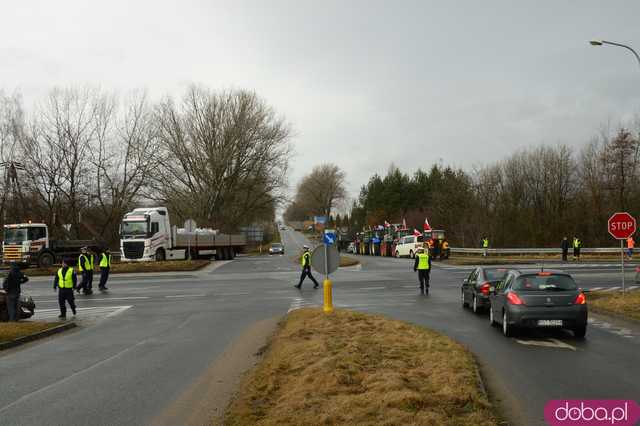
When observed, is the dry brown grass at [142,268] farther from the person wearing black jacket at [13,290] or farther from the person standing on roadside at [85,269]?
the person wearing black jacket at [13,290]

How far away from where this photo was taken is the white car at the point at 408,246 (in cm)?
5235

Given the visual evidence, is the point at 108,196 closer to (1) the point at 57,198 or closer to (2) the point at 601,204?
(1) the point at 57,198

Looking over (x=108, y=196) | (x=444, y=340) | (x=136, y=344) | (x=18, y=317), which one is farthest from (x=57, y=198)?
(x=444, y=340)

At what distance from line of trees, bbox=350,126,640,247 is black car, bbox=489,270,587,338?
163 ft

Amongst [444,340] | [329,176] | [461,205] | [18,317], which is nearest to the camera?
[444,340]

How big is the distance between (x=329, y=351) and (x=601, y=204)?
57.4 m

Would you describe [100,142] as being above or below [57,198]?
above

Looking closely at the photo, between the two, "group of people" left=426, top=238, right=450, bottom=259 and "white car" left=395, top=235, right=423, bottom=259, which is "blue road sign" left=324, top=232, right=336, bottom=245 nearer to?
"group of people" left=426, top=238, right=450, bottom=259

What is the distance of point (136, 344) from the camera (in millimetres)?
13734

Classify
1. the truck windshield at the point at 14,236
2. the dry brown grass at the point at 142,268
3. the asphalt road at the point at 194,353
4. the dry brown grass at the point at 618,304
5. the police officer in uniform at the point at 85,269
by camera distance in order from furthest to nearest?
the truck windshield at the point at 14,236 < the dry brown grass at the point at 142,268 < the police officer in uniform at the point at 85,269 < the dry brown grass at the point at 618,304 < the asphalt road at the point at 194,353

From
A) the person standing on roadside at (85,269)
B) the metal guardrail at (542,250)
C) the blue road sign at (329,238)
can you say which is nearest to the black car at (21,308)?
the person standing on roadside at (85,269)

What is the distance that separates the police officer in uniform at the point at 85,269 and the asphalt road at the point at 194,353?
148cm

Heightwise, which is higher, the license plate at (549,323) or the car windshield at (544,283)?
the car windshield at (544,283)

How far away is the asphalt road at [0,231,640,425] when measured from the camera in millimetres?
8062
